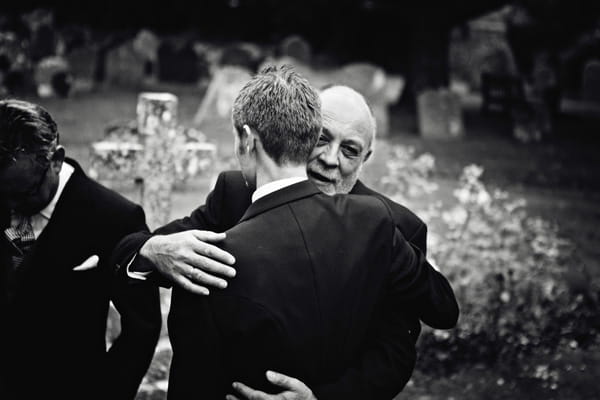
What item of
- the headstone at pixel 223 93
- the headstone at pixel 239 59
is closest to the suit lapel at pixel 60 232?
the headstone at pixel 223 93

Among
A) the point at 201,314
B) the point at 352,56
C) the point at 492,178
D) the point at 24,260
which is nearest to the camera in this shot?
the point at 201,314

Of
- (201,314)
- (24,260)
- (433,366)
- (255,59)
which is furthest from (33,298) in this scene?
(255,59)

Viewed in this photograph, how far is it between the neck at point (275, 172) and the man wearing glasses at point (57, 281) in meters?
0.76

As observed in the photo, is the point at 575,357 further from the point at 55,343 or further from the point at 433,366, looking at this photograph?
the point at 55,343

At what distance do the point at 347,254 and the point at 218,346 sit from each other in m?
0.44

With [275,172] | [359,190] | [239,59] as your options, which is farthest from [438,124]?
[275,172]

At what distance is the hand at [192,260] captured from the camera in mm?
1879

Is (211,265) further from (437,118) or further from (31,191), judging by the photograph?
(437,118)

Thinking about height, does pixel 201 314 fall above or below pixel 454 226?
above

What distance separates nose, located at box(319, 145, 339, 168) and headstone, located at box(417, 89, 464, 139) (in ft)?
38.5

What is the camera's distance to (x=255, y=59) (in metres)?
20.9

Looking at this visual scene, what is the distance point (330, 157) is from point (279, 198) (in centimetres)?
64

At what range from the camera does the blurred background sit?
16.0 ft

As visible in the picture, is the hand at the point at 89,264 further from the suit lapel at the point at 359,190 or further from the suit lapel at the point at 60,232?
the suit lapel at the point at 359,190
